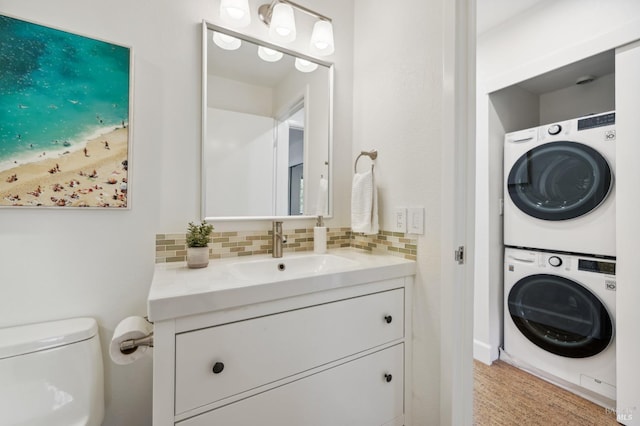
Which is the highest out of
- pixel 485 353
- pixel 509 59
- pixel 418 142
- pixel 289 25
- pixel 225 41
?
pixel 509 59

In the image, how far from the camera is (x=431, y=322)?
1.20m

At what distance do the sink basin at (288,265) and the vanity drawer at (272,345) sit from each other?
21 cm

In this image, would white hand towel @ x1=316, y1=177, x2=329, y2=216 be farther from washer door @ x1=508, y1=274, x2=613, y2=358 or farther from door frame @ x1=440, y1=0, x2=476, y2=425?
washer door @ x1=508, y1=274, x2=613, y2=358

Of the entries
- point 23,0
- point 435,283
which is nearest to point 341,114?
point 435,283

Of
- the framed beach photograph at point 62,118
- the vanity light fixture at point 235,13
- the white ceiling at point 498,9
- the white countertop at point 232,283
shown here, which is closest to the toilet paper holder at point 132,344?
the white countertop at point 232,283

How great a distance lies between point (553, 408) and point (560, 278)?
77cm

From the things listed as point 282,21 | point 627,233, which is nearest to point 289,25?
point 282,21

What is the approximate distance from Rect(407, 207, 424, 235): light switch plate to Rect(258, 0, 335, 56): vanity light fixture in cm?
101

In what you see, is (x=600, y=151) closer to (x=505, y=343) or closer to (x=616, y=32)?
(x=616, y=32)

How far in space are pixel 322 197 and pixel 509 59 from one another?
73.3 inches

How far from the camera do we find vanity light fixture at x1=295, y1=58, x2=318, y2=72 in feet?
4.98

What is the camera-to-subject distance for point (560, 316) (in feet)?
6.00

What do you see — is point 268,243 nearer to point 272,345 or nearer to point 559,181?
point 272,345

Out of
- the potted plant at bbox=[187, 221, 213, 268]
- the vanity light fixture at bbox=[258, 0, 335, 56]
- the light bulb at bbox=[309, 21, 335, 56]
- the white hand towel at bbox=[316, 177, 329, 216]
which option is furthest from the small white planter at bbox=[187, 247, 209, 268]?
the light bulb at bbox=[309, 21, 335, 56]
